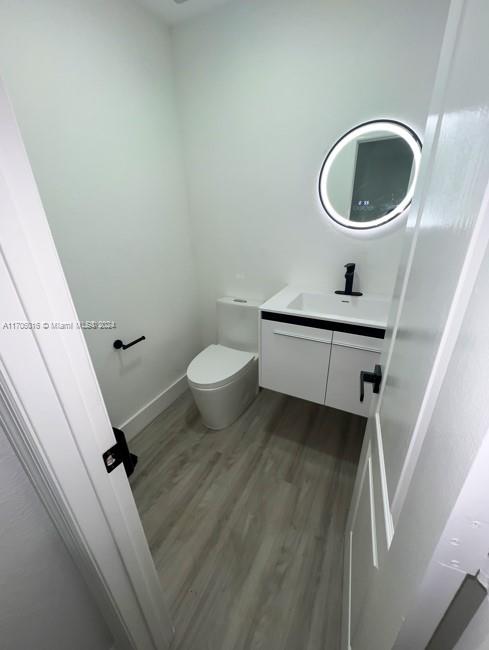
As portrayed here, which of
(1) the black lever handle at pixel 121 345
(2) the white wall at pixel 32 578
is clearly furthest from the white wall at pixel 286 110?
(2) the white wall at pixel 32 578

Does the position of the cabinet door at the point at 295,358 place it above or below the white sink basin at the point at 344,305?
below

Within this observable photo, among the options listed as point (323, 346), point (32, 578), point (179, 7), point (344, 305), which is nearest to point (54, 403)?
point (32, 578)

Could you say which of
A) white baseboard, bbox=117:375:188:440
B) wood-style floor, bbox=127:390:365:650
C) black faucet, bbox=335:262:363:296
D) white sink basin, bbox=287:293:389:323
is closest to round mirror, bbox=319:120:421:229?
black faucet, bbox=335:262:363:296

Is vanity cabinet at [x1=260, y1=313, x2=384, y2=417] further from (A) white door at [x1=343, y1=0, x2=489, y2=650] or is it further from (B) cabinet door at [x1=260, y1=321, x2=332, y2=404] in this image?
(A) white door at [x1=343, y1=0, x2=489, y2=650]

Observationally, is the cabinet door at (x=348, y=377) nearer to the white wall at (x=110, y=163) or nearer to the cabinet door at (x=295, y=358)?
the cabinet door at (x=295, y=358)

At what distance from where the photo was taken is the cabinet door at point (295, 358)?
1.44 meters

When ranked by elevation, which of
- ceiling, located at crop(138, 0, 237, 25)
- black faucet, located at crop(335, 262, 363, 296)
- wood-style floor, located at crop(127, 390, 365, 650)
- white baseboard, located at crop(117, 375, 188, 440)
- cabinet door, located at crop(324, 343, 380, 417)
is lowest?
wood-style floor, located at crop(127, 390, 365, 650)

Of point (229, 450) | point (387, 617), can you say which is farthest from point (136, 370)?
point (387, 617)

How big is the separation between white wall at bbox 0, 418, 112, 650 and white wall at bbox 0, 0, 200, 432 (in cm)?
102

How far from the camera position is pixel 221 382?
1684 mm

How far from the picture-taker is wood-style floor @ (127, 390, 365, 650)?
1.02 metres

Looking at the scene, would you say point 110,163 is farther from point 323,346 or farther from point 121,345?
point 323,346

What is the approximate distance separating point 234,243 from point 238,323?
2.02ft

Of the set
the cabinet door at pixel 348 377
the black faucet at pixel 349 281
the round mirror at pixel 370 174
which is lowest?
the cabinet door at pixel 348 377
